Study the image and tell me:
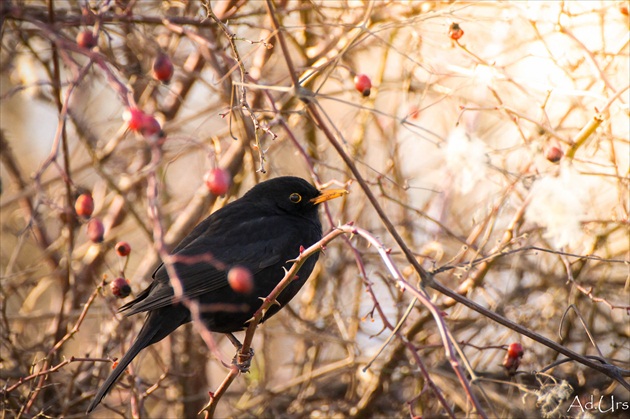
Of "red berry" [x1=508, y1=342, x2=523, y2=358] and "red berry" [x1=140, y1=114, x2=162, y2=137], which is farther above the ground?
"red berry" [x1=140, y1=114, x2=162, y2=137]

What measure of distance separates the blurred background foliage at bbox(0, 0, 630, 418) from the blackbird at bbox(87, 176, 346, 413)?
248 millimetres

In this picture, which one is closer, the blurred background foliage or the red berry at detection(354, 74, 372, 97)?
the red berry at detection(354, 74, 372, 97)

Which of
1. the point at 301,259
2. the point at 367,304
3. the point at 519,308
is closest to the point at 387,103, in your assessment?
the point at 367,304

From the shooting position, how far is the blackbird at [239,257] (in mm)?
3721

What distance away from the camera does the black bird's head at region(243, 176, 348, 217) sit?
4.39 meters

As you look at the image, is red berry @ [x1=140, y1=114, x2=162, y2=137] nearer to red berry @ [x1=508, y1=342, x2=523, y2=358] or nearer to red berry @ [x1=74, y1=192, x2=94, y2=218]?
red berry @ [x1=74, y1=192, x2=94, y2=218]

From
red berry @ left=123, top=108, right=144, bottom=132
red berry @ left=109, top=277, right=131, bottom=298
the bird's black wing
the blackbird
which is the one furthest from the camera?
the bird's black wing

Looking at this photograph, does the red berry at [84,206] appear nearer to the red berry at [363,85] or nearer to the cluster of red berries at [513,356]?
the red berry at [363,85]

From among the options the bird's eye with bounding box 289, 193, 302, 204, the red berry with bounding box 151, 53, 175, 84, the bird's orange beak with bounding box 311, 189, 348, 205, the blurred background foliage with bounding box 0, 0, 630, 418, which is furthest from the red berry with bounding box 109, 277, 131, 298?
the bird's eye with bounding box 289, 193, 302, 204

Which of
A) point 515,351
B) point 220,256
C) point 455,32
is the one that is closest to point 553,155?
point 455,32

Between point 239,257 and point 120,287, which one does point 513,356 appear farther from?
point 120,287

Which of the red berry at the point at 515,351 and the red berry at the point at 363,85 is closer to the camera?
the red berry at the point at 515,351

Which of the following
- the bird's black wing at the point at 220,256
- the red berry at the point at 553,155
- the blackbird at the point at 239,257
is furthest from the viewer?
→ the bird's black wing at the point at 220,256

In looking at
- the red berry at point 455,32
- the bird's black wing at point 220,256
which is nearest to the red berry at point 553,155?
the red berry at point 455,32
